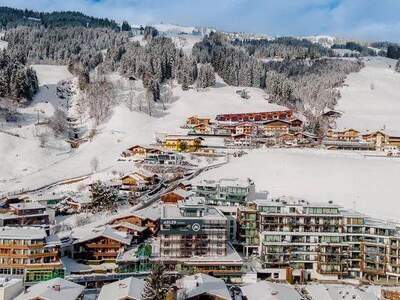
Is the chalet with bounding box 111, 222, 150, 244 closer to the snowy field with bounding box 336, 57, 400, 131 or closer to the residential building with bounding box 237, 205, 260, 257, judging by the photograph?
the residential building with bounding box 237, 205, 260, 257

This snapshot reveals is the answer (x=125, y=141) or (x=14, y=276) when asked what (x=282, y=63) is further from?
(x=14, y=276)

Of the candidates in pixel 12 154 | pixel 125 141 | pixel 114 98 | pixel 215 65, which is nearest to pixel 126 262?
pixel 12 154

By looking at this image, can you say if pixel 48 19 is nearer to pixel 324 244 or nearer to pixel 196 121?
pixel 196 121

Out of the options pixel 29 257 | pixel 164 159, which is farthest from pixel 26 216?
pixel 164 159

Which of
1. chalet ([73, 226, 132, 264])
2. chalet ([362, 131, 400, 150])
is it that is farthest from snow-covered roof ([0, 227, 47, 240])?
chalet ([362, 131, 400, 150])

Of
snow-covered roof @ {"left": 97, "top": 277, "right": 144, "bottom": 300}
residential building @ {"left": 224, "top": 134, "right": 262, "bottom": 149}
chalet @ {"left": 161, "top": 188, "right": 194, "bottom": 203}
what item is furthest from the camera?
residential building @ {"left": 224, "top": 134, "right": 262, "bottom": 149}

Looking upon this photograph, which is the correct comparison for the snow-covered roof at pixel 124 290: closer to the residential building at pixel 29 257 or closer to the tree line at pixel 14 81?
the residential building at pixel 29 257

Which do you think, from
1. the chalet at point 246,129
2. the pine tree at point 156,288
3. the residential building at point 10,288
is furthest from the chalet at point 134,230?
the chalet at point 246,129
